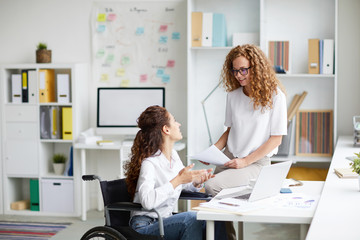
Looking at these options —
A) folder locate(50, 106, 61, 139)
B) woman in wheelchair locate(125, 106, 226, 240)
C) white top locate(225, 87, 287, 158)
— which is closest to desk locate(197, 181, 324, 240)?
woman in wheelchair locate(125, 106, 226, 240)

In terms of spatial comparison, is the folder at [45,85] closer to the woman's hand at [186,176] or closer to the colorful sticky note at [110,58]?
the colorful sticky note at [110,58]

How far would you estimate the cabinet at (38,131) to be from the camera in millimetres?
4844

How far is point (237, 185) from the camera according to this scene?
9.34 ft

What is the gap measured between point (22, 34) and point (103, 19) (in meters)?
0.87

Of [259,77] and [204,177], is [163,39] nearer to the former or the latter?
[259,77]

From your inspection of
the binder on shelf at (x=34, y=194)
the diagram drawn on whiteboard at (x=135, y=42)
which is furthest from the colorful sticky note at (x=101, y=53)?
the binder on shelf at (x=34, y=194)

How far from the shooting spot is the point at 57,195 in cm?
490

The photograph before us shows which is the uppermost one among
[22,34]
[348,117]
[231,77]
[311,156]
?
[22,34]

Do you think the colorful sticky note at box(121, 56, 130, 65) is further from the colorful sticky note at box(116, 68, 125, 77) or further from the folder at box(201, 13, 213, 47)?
the folder at box(201, 13, 213, 47)

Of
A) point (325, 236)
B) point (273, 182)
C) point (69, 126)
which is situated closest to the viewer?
point (325, 236)

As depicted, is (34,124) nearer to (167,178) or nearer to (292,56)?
(292,56)

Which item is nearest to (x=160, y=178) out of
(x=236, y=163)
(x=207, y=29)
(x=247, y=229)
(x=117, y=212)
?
(x=117, y=212)

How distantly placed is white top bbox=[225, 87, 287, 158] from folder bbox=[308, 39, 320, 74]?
149 cm

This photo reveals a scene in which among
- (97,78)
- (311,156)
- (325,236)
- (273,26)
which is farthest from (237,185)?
(97,78)
